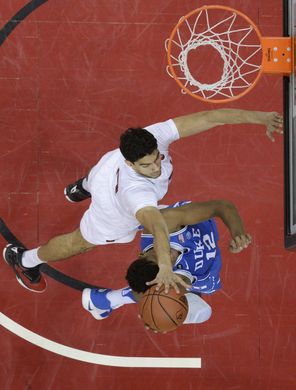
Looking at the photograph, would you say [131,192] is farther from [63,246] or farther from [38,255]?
[38,255]

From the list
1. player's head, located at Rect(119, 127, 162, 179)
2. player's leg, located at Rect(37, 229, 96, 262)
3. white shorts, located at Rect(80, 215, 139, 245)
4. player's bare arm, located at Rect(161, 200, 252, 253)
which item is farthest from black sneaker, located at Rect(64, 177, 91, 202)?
player's head, located at Rect(119, 127, 162, 179)

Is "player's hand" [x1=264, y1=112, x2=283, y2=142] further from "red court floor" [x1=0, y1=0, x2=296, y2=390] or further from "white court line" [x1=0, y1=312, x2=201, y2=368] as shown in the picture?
"white court line" [x1=0, y1=312, x2=201, y2=368]

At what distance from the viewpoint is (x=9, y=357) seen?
4.99 m

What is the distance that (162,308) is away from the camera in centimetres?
354

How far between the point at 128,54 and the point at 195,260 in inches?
85.5

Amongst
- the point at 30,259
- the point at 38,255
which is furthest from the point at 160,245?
the point at 30,259

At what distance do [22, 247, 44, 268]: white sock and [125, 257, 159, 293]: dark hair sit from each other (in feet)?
3.82

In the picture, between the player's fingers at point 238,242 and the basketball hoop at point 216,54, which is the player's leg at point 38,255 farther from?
the basketball hoop at point 216,54

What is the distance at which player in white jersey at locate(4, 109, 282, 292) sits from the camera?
3359mm

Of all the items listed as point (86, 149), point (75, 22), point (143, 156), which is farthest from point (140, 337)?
point (75, 22)

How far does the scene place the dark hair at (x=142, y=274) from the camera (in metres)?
3.69

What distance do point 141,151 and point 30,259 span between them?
1.77m

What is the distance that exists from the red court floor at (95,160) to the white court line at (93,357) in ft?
0.13

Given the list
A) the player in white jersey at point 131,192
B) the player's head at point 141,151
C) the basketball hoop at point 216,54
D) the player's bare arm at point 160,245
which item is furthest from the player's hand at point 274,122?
the basketball hoop at point 216,54
